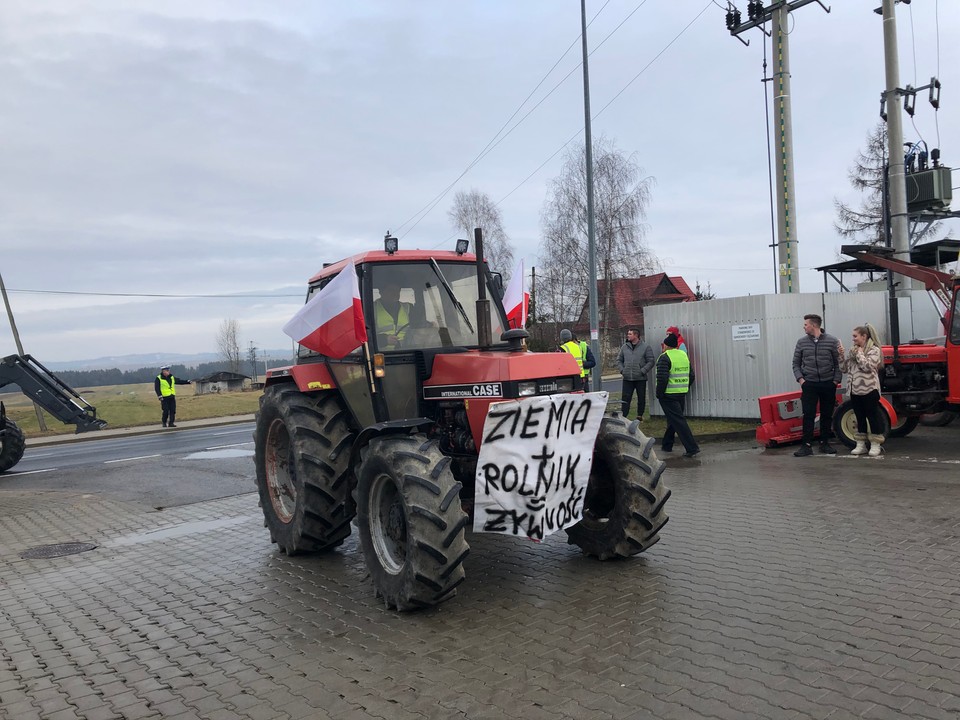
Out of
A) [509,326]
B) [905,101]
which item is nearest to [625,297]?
[905,101]

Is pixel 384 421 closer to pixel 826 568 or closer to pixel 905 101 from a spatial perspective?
pixel 826 568

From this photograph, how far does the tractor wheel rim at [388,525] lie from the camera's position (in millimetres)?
5250

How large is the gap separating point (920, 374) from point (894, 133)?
6.88m

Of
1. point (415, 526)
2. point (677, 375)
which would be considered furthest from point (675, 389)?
point (415, 526)

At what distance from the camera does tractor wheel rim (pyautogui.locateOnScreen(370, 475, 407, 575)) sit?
5250 millimetres

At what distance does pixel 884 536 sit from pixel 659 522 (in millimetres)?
2141

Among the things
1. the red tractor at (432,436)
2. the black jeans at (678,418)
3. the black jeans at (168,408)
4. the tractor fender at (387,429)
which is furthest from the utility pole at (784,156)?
the black jeans at (168,408)

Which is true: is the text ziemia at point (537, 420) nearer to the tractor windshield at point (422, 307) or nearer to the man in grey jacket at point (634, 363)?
the tractor windshield at point (422, 307)

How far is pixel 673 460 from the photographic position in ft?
36.8

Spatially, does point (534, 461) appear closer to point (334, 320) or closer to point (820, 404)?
point (334, 320)

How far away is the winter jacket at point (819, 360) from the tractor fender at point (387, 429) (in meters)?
6.88

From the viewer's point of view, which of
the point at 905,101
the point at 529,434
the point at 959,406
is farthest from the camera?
the point at 905,101

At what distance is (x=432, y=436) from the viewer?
236 inches

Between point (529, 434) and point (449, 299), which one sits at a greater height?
point (449, 299)
